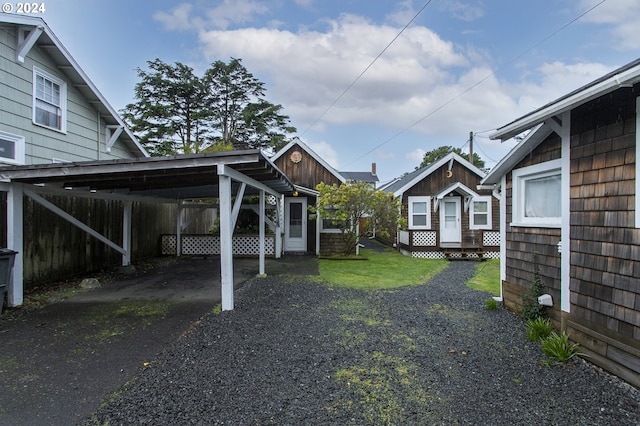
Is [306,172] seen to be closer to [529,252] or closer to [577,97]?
[529,252]

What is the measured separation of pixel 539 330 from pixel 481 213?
11216 millimetres

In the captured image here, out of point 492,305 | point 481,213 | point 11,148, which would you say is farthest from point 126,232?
point 481,213

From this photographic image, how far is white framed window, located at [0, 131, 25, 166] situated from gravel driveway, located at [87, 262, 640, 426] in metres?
5.97

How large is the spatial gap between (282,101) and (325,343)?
29.2m

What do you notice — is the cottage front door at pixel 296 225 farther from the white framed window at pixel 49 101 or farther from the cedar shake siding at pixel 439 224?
the white framed window at pixel 49 101

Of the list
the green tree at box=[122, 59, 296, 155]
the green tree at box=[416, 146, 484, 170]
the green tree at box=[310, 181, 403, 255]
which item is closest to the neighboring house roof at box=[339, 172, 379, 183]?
the green tree at box=[416, 146, 484, 170]

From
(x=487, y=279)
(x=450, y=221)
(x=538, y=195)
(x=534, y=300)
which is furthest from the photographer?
(x=450, y=221)

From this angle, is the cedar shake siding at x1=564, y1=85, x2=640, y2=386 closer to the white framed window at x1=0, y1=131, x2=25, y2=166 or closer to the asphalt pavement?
the asphalt pavement

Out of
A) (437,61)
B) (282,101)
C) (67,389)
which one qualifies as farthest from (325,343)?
(282,101)

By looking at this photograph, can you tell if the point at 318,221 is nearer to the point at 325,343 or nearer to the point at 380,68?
the point at 380,68

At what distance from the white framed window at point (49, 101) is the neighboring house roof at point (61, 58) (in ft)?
1.34

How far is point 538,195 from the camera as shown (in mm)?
5383

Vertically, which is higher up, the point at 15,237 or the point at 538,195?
the point at 538,195

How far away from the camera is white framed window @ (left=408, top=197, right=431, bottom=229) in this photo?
1529cm
